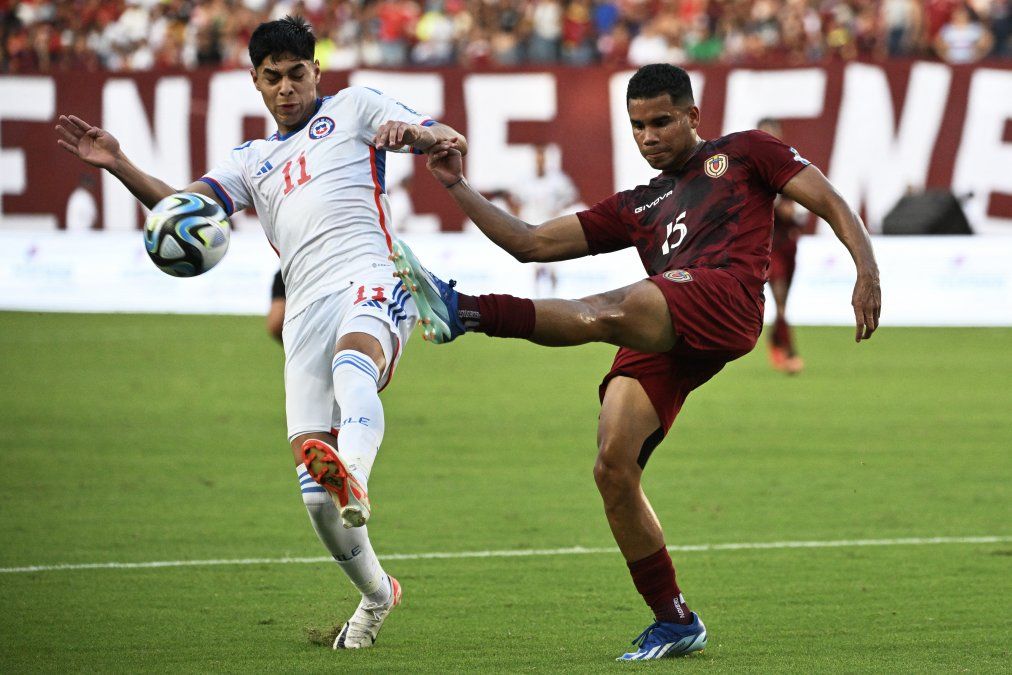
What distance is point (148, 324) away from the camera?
2198cm

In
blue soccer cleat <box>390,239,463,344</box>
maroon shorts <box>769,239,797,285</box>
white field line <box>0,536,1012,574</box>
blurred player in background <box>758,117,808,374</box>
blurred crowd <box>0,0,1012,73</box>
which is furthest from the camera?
blurred crowd <box>0,0,1012,73</box>

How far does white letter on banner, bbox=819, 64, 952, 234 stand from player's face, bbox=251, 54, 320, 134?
17095 mm

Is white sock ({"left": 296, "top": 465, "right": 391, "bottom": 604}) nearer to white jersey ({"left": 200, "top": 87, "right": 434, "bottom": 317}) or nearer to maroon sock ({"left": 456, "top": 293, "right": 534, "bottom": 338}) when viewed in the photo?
white jersey ({"left": 200, "top": 87, "right": 434, "bottom": 317})

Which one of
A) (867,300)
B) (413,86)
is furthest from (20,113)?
(867,300)

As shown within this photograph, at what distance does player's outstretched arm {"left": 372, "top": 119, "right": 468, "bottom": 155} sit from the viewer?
20.2 feet

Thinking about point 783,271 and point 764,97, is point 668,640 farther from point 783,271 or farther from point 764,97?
point 764,97

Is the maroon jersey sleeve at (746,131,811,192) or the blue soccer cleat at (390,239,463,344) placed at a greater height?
the maroon jersey sleeve at (746,131,811,192)

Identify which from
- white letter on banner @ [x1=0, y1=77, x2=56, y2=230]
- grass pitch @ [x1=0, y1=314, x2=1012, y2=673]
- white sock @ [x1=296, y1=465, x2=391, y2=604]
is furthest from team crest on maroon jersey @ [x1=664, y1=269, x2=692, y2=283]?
white letter on banner @ [x1=0, y1=77, x2=56, y2=230]

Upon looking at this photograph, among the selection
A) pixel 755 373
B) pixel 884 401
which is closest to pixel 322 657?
pixel 884 401

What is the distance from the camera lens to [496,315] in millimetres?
5457

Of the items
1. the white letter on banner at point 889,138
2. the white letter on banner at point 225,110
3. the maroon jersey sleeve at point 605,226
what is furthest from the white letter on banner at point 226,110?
the maroon jersey sleeve at point 605,226

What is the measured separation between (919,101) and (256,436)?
13.7 meters

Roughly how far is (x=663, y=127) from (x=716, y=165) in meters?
0.27

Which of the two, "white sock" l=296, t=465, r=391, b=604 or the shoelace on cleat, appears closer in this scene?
the shoelace on cleat
